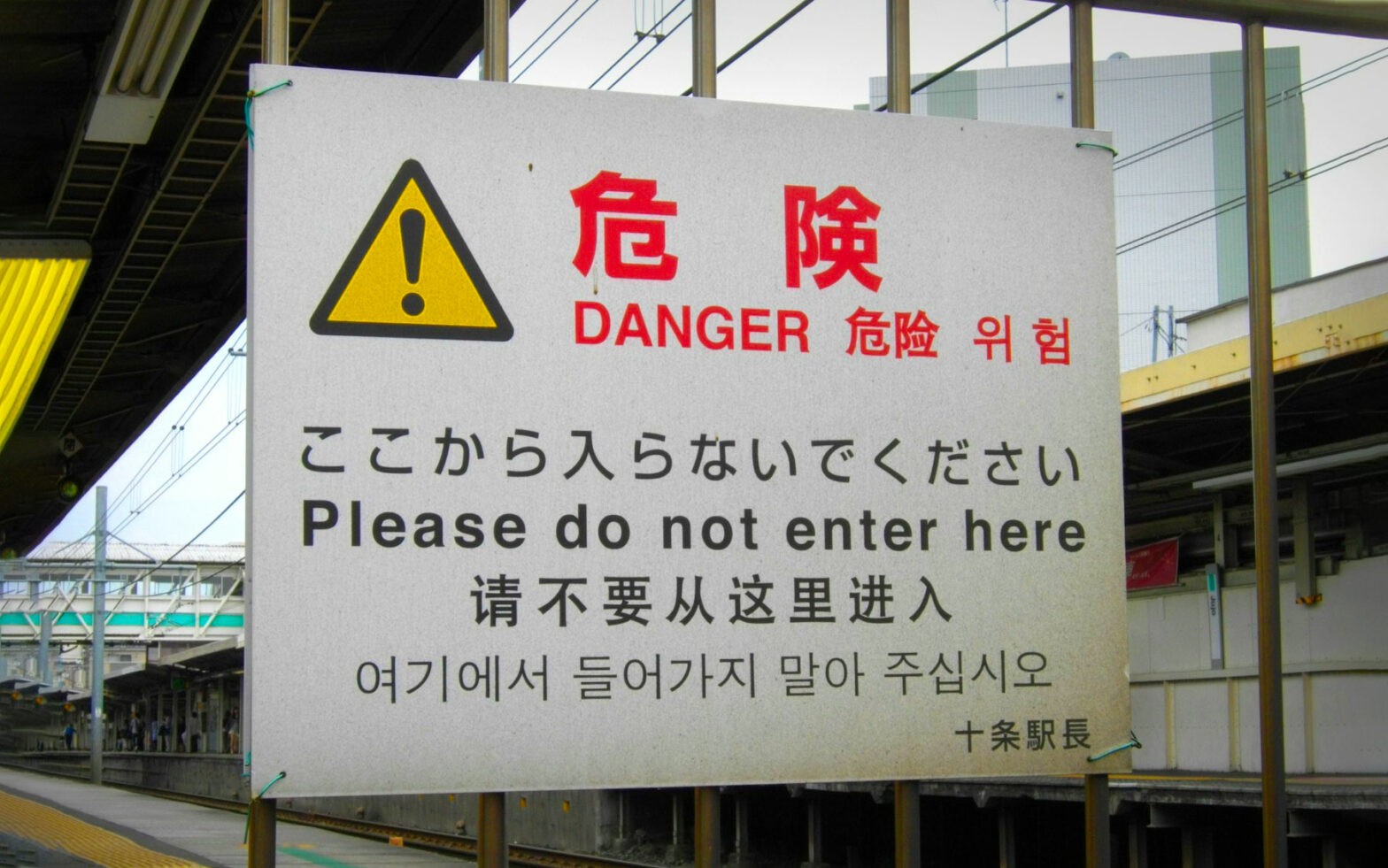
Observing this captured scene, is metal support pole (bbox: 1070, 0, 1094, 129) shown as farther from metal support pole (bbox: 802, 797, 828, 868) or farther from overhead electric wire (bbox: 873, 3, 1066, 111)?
metal support pole (bbox: 802, 797, 828, 868)

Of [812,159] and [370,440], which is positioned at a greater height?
[812,159]

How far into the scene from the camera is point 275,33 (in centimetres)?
392

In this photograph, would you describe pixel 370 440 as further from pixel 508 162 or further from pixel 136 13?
pixel 136 13

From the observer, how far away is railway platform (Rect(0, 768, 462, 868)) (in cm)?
1477

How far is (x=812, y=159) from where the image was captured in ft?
14.2

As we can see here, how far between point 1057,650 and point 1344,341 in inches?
298

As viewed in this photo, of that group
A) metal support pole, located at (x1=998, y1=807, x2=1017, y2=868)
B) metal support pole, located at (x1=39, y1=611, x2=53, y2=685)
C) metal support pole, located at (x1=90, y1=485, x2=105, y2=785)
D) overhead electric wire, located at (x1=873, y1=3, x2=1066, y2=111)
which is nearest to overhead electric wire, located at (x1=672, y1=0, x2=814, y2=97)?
overhead electric wire, located at (x1=873, y1=3, x2=1066, y2=111)

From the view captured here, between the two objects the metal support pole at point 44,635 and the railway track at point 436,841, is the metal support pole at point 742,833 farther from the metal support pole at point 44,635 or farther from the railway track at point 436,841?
the metal support pole at point 44,635

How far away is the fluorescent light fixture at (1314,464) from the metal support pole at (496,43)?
31.8ft

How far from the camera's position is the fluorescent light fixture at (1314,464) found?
11789mm

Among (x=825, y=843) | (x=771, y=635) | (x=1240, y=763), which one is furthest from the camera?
(x=825, y=843)

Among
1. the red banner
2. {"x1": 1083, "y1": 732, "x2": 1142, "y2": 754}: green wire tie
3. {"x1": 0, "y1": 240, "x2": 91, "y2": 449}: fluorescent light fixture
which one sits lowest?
{"x1": 1083, "y1": 732, "x2": 1142, "y2": 754}: green wire tie

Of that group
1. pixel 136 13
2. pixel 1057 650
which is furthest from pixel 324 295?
pixel 136 13

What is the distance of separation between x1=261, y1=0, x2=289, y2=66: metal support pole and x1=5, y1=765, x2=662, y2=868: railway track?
38.6ft
